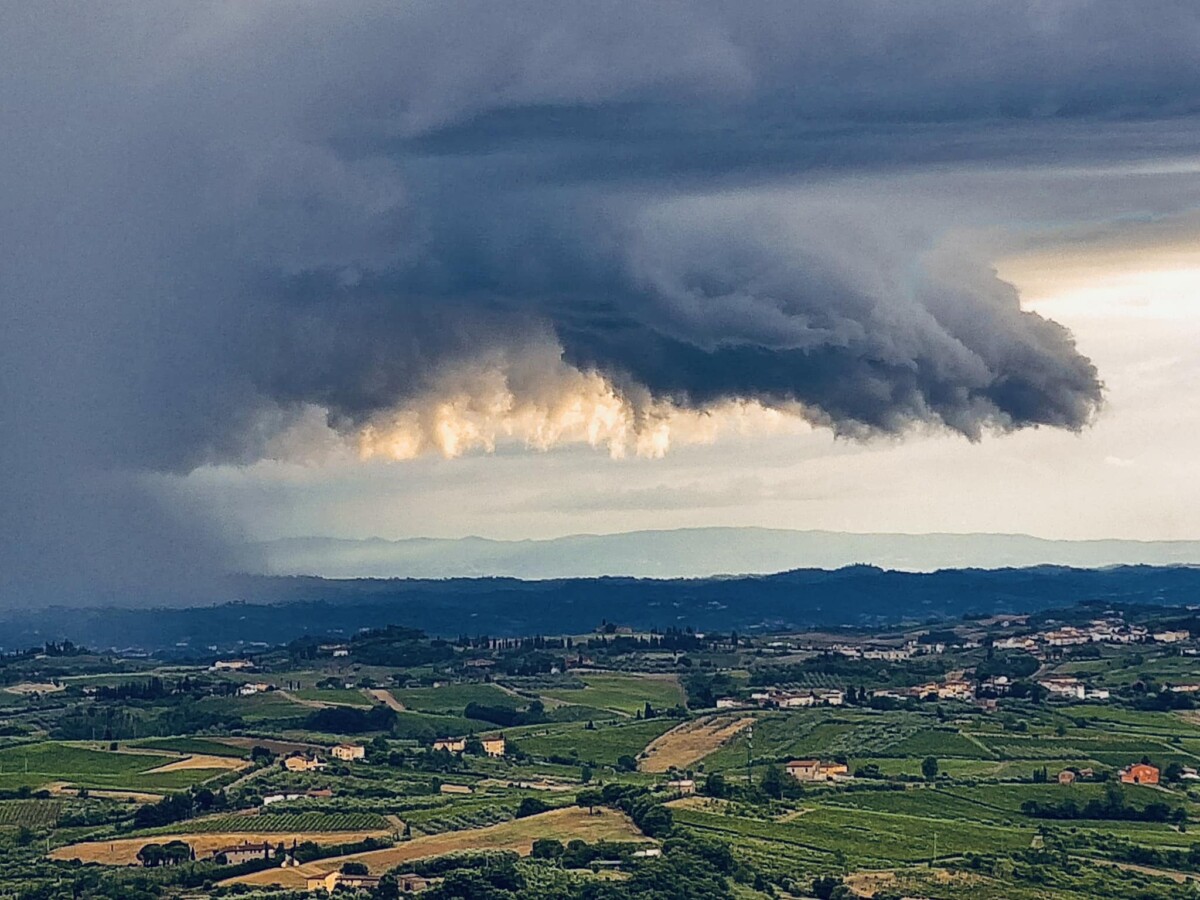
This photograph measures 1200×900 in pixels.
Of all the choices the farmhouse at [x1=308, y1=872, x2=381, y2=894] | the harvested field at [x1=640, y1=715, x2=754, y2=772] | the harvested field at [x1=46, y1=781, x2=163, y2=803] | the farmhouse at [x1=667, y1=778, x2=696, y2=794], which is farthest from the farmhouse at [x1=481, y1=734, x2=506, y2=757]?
the farmhouse at [x1=308, y1=872, x2=381, y2=894]

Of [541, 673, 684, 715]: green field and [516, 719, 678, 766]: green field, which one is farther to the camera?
[541, 673, 684, 715]: green field

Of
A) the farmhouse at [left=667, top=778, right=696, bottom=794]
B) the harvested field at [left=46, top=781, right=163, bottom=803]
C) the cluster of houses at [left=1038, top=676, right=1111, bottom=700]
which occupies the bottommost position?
the harvested field at [left=46, top=781, right=163, bottom=803]

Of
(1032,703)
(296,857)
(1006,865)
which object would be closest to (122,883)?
(296,857)

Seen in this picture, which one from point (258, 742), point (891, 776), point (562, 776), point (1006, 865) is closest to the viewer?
point (1006, 865)

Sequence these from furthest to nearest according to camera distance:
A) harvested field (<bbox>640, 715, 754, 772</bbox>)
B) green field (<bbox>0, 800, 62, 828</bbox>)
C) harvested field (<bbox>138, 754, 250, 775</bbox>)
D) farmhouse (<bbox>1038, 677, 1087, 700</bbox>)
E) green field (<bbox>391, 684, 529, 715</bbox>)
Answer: green field (<bbox>391, 684, 529, 715</bbox>)
farmhouse (<bbox>1038, 677, 1087, 700</bbox>)
harvested field (<bbox>640, 715, 754, 772</bbox>)
harvested field (<bbox>138, 754, 250, 775</bbox>)
green field (<bbox>0, 800, 62, 828</bbox>)

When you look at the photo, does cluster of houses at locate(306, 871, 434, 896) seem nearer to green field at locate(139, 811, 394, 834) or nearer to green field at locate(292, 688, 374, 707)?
green field at locate(139, 811, 394, 834)

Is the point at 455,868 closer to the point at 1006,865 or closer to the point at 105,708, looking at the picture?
the point at 1006,865

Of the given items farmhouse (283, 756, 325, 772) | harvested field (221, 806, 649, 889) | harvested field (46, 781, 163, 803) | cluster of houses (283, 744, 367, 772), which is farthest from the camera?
cluster of houses (283, 744, 367, 772)
